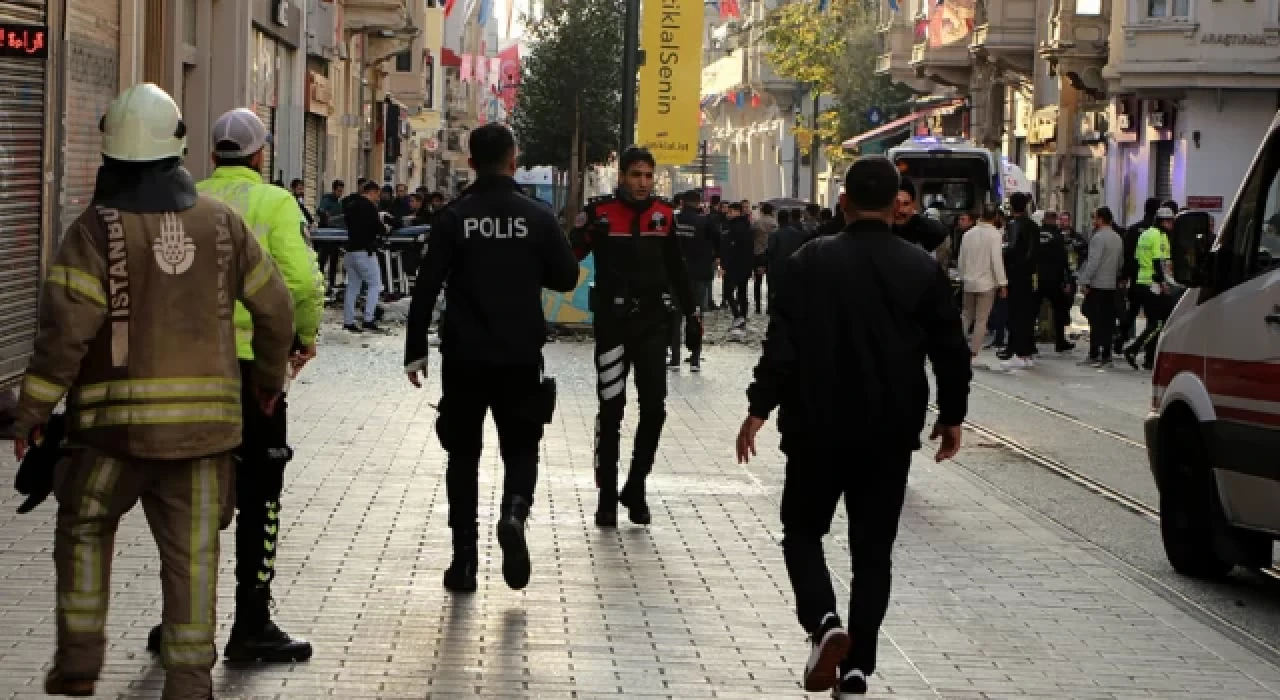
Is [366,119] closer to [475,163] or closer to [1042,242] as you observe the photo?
[1042,242]

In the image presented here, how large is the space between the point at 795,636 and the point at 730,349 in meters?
19.5

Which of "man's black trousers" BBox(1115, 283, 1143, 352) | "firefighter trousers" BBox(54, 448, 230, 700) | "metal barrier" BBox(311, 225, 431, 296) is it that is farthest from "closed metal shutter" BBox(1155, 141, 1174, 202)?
"firefighter trousers" BBox(54, 448, 230, 700)

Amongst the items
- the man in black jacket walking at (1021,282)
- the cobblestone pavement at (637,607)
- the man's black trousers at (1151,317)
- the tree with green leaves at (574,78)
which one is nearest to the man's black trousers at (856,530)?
the cobblestone pavement at (637,607)

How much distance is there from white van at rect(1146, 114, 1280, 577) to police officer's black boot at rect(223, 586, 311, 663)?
4159 millimetres

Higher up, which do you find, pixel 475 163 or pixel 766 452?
pixel 475 163

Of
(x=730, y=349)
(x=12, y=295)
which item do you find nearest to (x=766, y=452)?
(x=12, y=295)

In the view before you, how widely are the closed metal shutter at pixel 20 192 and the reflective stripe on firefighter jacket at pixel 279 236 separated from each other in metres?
9.26

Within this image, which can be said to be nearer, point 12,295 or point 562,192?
point 12,295

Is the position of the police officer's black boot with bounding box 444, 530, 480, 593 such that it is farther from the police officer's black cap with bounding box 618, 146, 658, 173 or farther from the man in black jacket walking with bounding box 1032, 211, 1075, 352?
the man in black jacket walking with bounding box 1032, 211, 1075, 352

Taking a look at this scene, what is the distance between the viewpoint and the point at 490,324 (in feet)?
28.9

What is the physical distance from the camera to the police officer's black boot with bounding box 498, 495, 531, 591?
28.1 ft

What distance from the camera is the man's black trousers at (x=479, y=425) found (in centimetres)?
889

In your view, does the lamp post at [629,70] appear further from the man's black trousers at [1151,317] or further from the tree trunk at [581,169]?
the tree trunk at [581,169]

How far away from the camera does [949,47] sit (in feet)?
199
